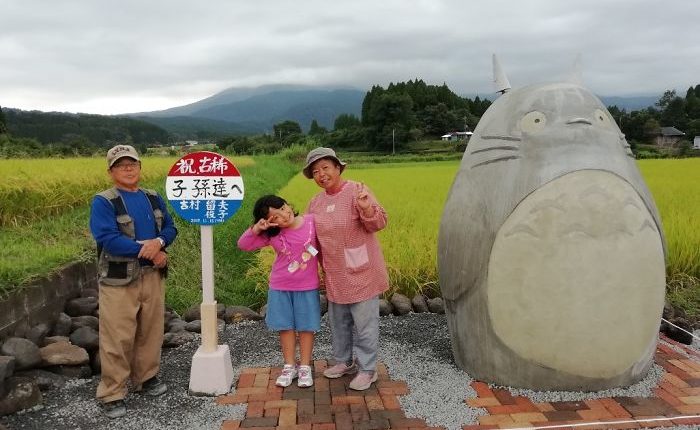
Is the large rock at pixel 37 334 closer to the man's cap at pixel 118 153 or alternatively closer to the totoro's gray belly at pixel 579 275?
the man's cap at pixel 118 153

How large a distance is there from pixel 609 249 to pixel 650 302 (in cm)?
45

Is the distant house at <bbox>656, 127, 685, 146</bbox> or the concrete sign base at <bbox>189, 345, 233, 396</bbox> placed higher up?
the distant house at <bbox>656, 127, 685, 146</bbox>

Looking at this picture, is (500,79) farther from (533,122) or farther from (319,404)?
(319,404)

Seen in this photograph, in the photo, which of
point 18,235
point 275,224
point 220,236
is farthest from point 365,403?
point 220,236

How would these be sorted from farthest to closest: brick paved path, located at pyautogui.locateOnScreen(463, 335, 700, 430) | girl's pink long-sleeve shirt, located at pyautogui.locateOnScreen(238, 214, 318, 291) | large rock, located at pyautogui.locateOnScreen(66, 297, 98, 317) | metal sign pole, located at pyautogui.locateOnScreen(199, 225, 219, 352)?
large rock, located at pyautogui.locateOnScreen(66, 297, 98, 317) → metal sign pole, located at pyautogui.locateOnScreen(199, 225, 219, 352) → girl's pink long-sleeve shirt, located at pyautogui.locateOnScreen(238, 214, 318, 291) → brick paved path, located at pyautogui.locateOnScreen(463, 335, 700, 430)

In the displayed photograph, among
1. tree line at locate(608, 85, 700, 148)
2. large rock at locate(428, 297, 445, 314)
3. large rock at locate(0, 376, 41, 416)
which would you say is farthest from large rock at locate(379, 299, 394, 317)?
tree line at locate(608, 85, 700, 148)

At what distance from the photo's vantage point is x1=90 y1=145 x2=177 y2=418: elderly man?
3.10 meters

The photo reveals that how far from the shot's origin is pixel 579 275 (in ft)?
10.0

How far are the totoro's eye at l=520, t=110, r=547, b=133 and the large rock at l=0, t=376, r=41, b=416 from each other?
3.21 meters

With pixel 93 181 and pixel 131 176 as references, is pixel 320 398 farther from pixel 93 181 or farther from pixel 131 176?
pixel 93 181

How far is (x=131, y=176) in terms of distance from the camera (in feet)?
10.6

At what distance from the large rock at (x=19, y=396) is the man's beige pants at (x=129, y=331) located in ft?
1.19

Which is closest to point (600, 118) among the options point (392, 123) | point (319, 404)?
point (319, 404)

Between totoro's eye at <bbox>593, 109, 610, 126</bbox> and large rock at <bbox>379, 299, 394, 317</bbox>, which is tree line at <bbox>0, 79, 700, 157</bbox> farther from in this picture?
totoro's eye at <bbox>593, 109, 610, 126</bbox>
